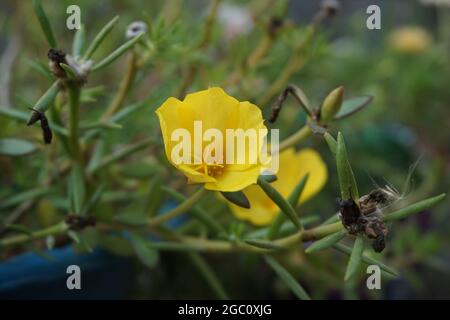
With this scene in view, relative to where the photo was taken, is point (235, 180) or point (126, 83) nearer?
point (235, 180)

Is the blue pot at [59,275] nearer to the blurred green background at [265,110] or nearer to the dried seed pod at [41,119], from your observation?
the blurred green background at [265,110]

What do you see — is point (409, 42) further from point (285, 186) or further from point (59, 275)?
point (59, 275)

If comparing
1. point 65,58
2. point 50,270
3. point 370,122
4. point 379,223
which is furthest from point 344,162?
point 370,122

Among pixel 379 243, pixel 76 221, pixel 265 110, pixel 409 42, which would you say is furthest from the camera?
pixel 409 42

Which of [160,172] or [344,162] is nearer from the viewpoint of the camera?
[344,162]

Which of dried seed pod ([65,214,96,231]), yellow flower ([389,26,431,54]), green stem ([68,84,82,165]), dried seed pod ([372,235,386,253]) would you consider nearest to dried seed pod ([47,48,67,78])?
green stem ([68,84,82,165])

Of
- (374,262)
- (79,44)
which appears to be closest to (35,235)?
(79,44)
